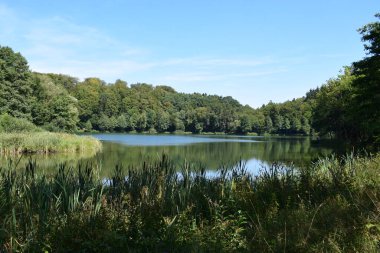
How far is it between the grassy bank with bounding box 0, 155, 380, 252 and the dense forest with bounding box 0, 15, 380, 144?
1684 cm

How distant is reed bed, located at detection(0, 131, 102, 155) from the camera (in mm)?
26484

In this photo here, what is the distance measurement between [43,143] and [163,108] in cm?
10265

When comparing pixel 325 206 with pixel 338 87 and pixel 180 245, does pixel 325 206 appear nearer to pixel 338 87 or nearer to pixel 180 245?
pixel 180 245

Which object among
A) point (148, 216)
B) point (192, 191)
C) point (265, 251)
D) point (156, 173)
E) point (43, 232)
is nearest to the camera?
point (265, 251)

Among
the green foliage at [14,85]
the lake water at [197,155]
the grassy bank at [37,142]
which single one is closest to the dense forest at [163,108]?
the green foliage at [14,85]

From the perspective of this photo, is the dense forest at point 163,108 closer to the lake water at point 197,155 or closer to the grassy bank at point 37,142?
the lake water at point 197,155

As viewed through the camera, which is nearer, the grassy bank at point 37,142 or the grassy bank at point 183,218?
the grassy bank at point 183,218

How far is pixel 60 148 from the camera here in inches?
1137

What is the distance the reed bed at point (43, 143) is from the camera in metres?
26.5

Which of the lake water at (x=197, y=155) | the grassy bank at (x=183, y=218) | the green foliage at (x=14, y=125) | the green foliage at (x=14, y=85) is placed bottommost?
the lake water at (x=197, y=155)

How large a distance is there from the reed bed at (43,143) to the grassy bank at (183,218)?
2148 cm

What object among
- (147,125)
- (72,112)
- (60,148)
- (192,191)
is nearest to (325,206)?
(192,191)

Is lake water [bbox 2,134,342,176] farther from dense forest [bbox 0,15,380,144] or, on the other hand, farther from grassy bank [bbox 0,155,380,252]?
dense forest [bbox 0,15,380,144]

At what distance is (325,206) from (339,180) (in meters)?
1.58
